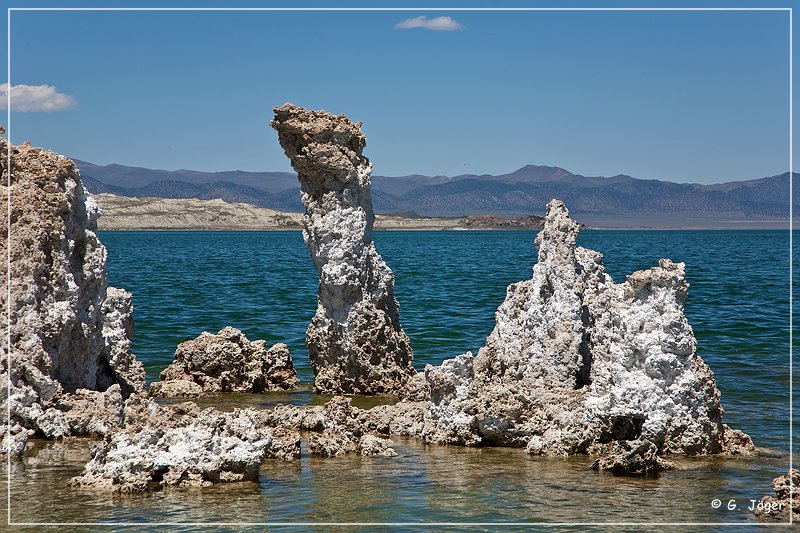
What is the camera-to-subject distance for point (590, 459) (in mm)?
12531

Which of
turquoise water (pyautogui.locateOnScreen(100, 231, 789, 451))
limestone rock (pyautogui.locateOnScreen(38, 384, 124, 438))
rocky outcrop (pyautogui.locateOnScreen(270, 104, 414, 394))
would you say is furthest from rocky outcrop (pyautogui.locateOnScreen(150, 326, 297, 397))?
limestone rock (pyautogui.locateOnScreen(38, 384, 124, 438))

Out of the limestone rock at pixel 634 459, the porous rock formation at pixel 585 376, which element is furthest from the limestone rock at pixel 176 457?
the limestone rock at pixel 634 459

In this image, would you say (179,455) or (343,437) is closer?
(179,455)

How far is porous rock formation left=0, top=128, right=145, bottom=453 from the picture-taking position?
13.0m

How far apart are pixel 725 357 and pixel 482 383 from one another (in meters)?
9.00

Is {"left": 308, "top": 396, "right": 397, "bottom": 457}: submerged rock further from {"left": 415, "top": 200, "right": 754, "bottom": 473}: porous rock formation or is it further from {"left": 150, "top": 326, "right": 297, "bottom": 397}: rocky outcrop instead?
{"left": 150, "top": 326, "right": 297, "bottom": 397}: rocky outcrop

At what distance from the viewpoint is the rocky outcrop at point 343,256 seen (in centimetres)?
1669

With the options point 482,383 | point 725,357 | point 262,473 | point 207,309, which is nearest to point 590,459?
point 482,383

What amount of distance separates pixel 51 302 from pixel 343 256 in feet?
15.4

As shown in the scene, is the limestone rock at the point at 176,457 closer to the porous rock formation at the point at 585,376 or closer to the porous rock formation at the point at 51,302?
the porous rock formation at the point at 51,302

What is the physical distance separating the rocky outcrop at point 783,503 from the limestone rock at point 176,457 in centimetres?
484

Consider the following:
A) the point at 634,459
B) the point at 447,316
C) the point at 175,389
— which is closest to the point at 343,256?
the point at 175,389

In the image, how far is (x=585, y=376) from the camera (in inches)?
582

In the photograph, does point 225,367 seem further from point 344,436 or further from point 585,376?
point 585,376
